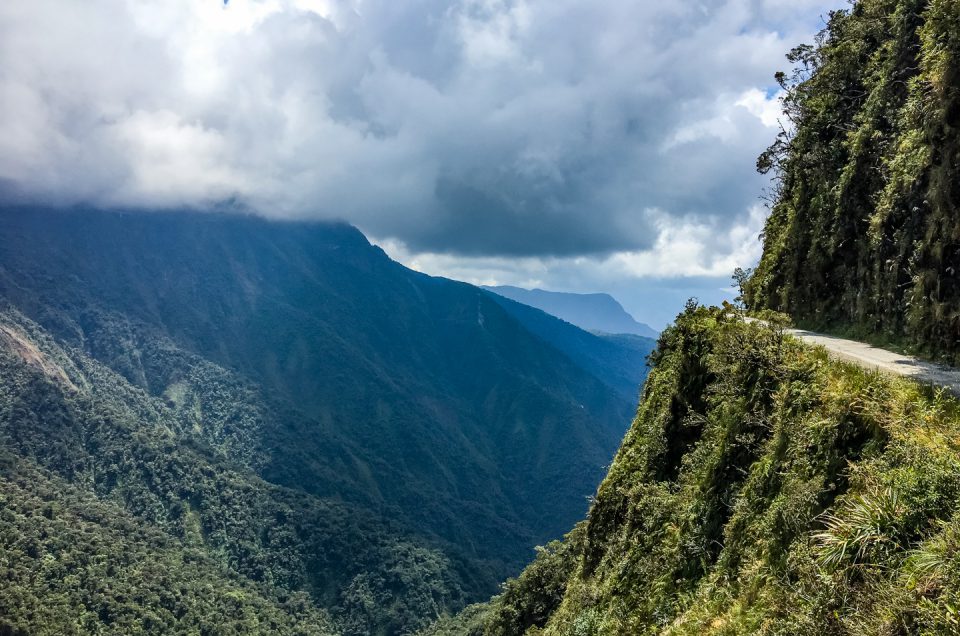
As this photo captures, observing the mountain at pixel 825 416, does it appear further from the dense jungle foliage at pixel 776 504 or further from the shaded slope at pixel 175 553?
the shaded slope at pixel 175 553

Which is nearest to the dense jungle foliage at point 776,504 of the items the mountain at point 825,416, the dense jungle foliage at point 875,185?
the mountain at point 825,416

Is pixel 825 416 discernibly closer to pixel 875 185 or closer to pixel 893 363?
pixel 893 363

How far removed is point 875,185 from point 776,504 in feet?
53.4

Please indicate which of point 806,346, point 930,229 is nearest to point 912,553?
point 806,346

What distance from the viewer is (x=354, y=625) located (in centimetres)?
15188

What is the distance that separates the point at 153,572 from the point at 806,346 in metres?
158

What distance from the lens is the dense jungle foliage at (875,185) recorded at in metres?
14.9

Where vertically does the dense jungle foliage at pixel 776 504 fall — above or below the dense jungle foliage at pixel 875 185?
below

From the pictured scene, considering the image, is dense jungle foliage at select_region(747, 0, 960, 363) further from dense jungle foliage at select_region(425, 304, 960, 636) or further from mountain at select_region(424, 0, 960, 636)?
dense jungle foliage at select_region(425, 304, 960, 636)

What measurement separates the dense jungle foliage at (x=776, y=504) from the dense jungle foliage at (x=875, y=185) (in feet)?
15.6

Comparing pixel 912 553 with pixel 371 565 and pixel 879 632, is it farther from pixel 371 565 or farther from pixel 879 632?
pixel 371 565

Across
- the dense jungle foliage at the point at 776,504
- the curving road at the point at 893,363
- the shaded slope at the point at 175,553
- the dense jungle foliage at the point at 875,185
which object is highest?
the dense jungle foliage at the point at 875,185

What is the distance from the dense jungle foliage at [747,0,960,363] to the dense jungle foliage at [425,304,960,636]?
15.6 ft

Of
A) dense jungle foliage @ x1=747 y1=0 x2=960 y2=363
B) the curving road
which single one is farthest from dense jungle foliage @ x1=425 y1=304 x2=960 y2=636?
dense jungle foliage @ x1=747 y1=0 x2=960 y2=363
